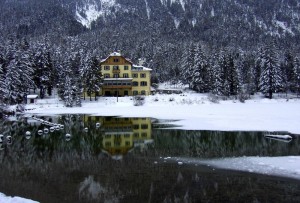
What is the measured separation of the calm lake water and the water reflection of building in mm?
85

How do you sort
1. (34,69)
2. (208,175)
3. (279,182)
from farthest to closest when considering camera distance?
(34,69) → (208,175) → (279,182)

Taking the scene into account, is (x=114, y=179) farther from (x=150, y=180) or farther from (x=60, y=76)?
(x=60, y=76)

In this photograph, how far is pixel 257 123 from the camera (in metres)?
41.6

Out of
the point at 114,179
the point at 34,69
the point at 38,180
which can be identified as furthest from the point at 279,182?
the point at 34,69

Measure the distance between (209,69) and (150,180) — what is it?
240 ft

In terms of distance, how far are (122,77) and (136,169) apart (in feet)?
235

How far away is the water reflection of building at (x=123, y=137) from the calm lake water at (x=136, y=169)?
85 mm

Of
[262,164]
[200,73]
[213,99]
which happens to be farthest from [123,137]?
[200,73]

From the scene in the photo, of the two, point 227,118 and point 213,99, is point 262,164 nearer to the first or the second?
point 227,118

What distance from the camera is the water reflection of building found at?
90.8ft

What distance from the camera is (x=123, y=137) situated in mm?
34438

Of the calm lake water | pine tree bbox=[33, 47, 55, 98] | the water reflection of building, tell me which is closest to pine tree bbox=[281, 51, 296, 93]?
pine tree bbox=[33, 47, 55, 98]

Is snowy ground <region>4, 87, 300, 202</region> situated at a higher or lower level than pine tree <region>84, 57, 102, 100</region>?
lower

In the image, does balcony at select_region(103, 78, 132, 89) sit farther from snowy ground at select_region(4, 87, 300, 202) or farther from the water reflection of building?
the water reflection of building
